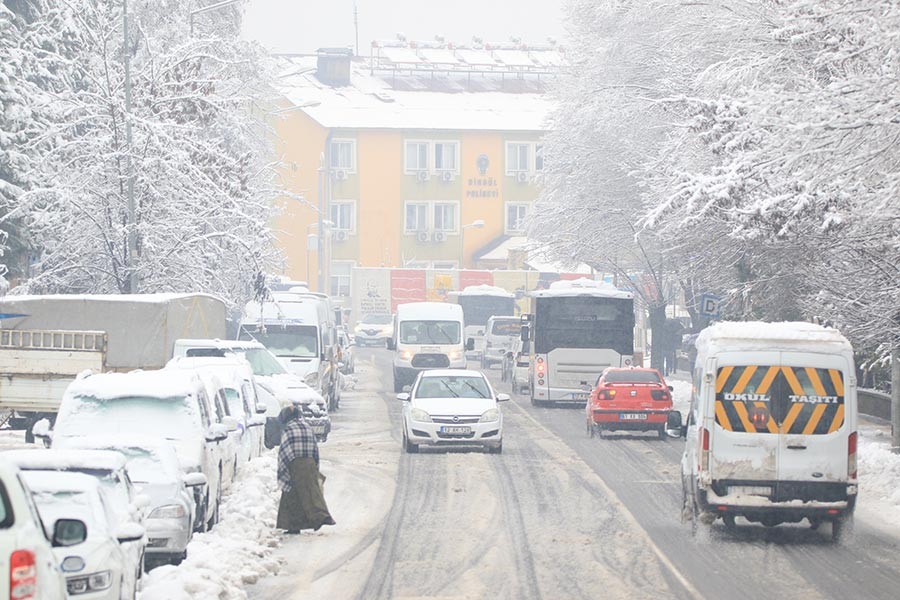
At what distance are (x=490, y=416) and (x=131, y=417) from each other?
11.2m

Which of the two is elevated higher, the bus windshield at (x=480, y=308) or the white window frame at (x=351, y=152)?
the white window frame at (x=351, y=152)

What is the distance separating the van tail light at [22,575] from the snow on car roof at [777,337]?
34.2 feet

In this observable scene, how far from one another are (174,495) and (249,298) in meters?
25.8

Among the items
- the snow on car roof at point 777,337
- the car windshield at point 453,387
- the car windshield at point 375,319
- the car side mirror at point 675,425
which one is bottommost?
the car side mirror at point 675,425

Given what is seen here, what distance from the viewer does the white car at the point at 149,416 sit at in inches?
642

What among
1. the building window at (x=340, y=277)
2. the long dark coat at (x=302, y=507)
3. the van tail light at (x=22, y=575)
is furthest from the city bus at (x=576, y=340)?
the building window at (x=340, y=277)

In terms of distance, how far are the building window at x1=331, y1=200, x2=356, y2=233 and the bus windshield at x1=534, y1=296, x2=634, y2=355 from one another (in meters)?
58.1

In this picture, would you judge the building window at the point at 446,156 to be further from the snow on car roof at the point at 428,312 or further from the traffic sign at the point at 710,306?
the traffic sign at the point at 710,306

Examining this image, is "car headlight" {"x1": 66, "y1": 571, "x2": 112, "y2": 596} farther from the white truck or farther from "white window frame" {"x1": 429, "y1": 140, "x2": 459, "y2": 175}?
"white window frame" {"x1": 429, "y1": 140, "x2": 459, "y2": 175}

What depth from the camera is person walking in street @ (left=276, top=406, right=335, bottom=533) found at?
17219 mm

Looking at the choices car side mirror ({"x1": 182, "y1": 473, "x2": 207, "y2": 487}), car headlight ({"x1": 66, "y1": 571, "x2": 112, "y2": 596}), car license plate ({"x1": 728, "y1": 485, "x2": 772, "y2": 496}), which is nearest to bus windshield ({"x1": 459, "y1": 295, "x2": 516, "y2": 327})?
car license plate ({"x1": 728, "y1": 485, "x2": 772, "y2": 496})

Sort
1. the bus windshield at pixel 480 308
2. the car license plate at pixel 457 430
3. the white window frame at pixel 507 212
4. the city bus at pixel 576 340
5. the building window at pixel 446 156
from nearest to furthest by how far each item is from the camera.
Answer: the car license plate at pixel 457 430 → the city bus at pixel 576 340 → the bus windshield at pixel 480 308 → the building window at pixel 446 156 → the white window frame at pixel 507 212

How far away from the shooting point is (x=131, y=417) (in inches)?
651

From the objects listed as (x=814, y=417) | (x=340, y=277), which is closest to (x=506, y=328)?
(x=340, y=277)
